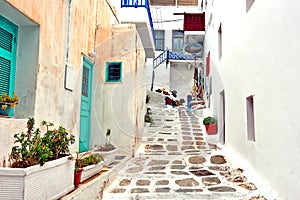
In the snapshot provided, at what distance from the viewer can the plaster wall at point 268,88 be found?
310cm

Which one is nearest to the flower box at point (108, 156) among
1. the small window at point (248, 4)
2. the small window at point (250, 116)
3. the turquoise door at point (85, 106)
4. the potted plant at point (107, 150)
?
the potted plant at point (107, 150)

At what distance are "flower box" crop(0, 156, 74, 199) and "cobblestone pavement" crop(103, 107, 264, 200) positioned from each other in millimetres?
1262

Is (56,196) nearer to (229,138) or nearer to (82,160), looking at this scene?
(82,160)

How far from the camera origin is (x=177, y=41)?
1883 cm

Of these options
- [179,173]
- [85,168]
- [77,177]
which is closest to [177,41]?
[179,173]

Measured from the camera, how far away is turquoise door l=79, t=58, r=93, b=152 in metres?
5.86

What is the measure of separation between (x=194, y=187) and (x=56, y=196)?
2.39m

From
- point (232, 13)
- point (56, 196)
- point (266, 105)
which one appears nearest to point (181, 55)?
point (232, 13)

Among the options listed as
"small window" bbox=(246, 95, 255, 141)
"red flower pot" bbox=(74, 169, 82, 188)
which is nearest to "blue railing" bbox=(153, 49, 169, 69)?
"small window" bbox=(246, 95, 255, 141)

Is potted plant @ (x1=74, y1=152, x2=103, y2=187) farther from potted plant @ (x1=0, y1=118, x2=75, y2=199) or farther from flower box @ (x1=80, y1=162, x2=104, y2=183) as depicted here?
potted plant @ (x1=0, y1=118, x2=75, y2=199)

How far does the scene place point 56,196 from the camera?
2.75m

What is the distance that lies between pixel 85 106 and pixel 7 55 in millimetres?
2670

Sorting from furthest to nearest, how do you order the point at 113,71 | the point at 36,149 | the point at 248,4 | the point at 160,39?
the point at 160,39 < the point at 113,71 < the point at 248,4 < the point at 36,149

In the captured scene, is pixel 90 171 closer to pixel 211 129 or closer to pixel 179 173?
pixel 179 173
